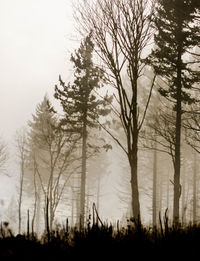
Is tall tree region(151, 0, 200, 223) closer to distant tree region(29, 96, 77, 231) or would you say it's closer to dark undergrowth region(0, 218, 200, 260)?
distant tree region(29, 96, 77, 231)

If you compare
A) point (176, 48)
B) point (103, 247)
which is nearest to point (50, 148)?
point (176, 48)

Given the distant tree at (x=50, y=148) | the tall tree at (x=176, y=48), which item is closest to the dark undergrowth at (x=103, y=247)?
the distant tree at (x=50, y=148)

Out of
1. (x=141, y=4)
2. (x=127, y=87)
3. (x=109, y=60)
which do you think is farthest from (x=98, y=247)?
(x=127, y=87)

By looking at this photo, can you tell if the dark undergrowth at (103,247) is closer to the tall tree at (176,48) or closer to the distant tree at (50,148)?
the distant tree at (50,148)

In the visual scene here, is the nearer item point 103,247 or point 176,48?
point 103,247

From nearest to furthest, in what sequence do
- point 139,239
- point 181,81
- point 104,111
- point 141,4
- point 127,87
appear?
point 139,239
point 141,4
point 181,81
point 104,111
point 127,87

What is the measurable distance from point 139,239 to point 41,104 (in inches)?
1025

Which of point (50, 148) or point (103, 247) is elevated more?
point (50, 148)

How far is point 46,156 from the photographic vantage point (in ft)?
95.3

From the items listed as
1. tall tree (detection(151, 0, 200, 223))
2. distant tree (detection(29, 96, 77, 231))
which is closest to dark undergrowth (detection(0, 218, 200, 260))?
distant tree (detection(29, 96, 77, 231))

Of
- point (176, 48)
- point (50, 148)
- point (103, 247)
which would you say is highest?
point (176, 48)

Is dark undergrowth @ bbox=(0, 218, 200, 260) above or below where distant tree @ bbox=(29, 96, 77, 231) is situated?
below

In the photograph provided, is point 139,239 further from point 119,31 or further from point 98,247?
point 119,31

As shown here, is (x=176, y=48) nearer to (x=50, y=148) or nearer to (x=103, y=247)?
(x=50, y=148)
